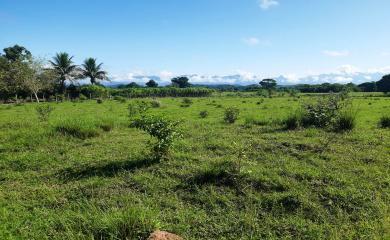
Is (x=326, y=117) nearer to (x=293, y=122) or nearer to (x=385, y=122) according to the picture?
(x=293, y=122)

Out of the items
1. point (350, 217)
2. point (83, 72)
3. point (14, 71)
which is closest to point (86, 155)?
point (350, 217)

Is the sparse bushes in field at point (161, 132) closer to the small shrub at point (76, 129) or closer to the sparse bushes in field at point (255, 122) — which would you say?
the small shrub at point (76, 129)

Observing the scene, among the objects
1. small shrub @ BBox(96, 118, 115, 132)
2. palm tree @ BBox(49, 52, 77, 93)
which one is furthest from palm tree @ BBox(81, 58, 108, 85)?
small shrub @ BBox(96, 118, 115, 132)

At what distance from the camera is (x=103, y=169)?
29.0ft

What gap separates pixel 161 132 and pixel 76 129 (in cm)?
516

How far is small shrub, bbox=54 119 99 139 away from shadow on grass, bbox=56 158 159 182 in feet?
13.7

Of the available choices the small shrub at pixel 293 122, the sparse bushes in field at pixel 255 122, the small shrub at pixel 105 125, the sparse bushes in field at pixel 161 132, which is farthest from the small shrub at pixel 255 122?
the sparse bushes in field at pixel 161 132

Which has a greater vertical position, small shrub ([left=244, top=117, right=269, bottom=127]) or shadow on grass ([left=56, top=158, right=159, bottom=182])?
small shrub ([left=244, top=117, right=269, bottom=127])

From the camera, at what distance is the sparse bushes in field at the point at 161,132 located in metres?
9.26

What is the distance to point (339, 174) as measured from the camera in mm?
7898

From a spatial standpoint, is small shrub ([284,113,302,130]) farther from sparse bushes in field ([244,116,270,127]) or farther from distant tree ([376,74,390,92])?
distant tree ([376,74,390,92])

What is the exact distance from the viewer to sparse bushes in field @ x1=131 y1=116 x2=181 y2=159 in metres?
9.26

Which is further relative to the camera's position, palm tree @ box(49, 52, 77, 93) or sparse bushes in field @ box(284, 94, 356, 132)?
palm tree @ box(49, 52, 77, 93)

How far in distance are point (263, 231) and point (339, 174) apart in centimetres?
307
